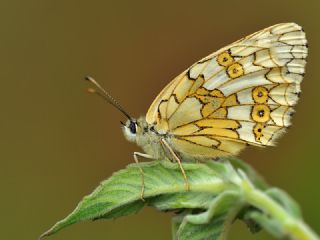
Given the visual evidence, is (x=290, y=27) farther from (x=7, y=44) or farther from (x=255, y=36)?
(x=7, y=44)

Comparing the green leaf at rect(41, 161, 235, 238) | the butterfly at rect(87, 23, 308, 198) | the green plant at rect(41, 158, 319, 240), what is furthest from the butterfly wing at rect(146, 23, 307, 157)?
the green leaf at rect(41, 161, 235, 238)

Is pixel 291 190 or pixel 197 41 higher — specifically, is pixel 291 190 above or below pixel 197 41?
below

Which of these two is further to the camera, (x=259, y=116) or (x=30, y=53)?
(x=30, y=53)

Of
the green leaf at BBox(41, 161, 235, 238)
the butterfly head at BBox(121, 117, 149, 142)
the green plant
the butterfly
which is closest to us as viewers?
the green plant

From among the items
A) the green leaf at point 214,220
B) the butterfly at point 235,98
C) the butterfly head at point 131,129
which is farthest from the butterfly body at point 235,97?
the green leaf at point 214,220

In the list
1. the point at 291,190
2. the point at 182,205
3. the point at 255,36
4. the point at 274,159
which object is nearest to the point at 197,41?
the point at 274,159

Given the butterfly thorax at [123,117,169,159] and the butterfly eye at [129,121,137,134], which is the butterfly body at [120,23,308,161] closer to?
the butterfly thorax at [123,117,169,159]
